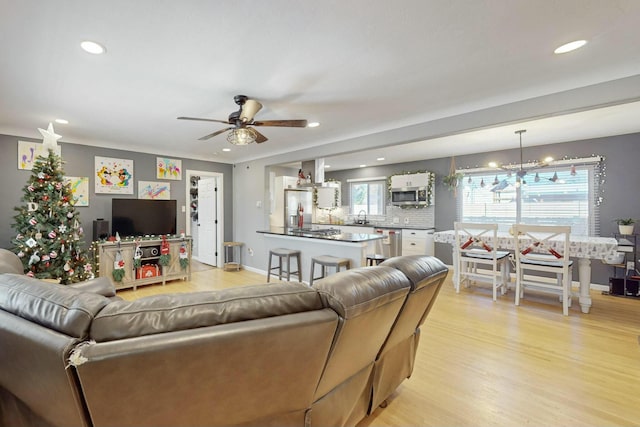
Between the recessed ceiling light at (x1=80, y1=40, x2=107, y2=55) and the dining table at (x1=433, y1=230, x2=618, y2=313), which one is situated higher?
the recessed ceiling light at (x1=80, y1=40, x2=107, y2=55)

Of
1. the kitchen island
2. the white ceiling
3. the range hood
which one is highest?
the white ceiling

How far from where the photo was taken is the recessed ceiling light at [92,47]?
190 cm

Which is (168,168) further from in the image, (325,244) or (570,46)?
(570,46)

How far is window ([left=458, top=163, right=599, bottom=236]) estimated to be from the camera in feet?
15.1

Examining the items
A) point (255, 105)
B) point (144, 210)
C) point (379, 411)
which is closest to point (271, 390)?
point (379, 411)

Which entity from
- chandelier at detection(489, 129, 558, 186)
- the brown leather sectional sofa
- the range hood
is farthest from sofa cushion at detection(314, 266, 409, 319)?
chandelier at detection(489, 129, 558, 186)

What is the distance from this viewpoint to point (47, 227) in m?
3.45

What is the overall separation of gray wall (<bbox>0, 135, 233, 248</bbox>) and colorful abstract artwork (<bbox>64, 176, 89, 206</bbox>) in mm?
54

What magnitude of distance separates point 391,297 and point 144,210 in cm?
491

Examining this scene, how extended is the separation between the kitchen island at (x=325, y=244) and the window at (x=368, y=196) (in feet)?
9.40

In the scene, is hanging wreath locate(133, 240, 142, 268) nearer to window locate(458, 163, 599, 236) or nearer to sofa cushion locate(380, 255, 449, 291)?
sofa cushion locate(380, 255, 449, 291)

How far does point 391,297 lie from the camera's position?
4.35 feet

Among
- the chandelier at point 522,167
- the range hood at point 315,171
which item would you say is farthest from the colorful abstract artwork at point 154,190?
the chandelier at point 522,167

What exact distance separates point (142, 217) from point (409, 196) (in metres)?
5.24
